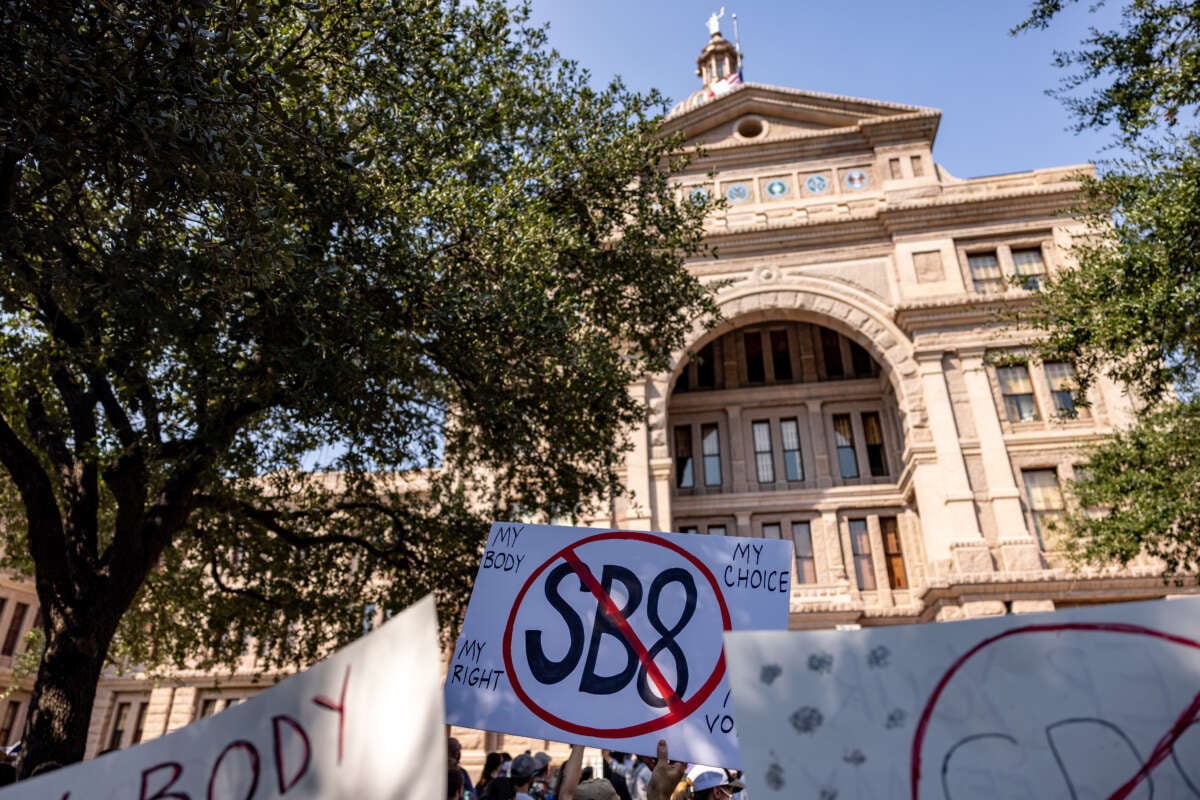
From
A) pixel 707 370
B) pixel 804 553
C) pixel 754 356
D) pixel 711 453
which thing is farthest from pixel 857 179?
pixel 804 553

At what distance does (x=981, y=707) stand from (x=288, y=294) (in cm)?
761

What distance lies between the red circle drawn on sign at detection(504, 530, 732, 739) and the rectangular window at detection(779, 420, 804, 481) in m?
23.2

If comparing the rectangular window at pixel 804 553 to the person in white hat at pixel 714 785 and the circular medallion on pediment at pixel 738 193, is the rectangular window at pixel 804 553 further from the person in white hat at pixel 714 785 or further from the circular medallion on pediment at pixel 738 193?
the person in white hat at pixel 714 785

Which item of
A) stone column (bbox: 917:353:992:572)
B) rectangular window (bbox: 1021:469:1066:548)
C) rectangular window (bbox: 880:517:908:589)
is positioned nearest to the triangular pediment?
stone column (bbox: 917:353:992:572)

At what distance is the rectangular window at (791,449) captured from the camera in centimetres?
2709

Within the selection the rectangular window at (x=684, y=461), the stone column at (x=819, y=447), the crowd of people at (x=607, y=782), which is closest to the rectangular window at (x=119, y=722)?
the rectangular window at (x=684, y=461)

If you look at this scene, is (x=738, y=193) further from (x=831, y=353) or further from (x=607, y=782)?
(x=607, y=782)

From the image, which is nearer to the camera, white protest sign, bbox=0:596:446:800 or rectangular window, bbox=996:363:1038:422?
white protest sign, bbox=0:596:446:800

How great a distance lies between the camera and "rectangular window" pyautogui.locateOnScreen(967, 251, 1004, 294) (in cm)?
2498

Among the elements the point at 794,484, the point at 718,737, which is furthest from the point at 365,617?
the point at 794,484

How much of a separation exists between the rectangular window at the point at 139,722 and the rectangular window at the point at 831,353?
30113 millimetres

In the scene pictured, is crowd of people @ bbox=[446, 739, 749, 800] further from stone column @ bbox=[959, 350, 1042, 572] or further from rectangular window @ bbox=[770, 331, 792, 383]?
rectangular window @ bbox=[770, 331, 792, 383]

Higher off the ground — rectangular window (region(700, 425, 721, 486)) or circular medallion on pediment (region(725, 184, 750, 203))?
circular medallion on pediment (region(725, 184, 750, 203))

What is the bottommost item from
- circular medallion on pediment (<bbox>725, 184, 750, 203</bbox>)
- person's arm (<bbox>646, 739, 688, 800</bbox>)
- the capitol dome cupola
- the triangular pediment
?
person's arm (<bbox>646, 739, 688, 800</bbox>)
